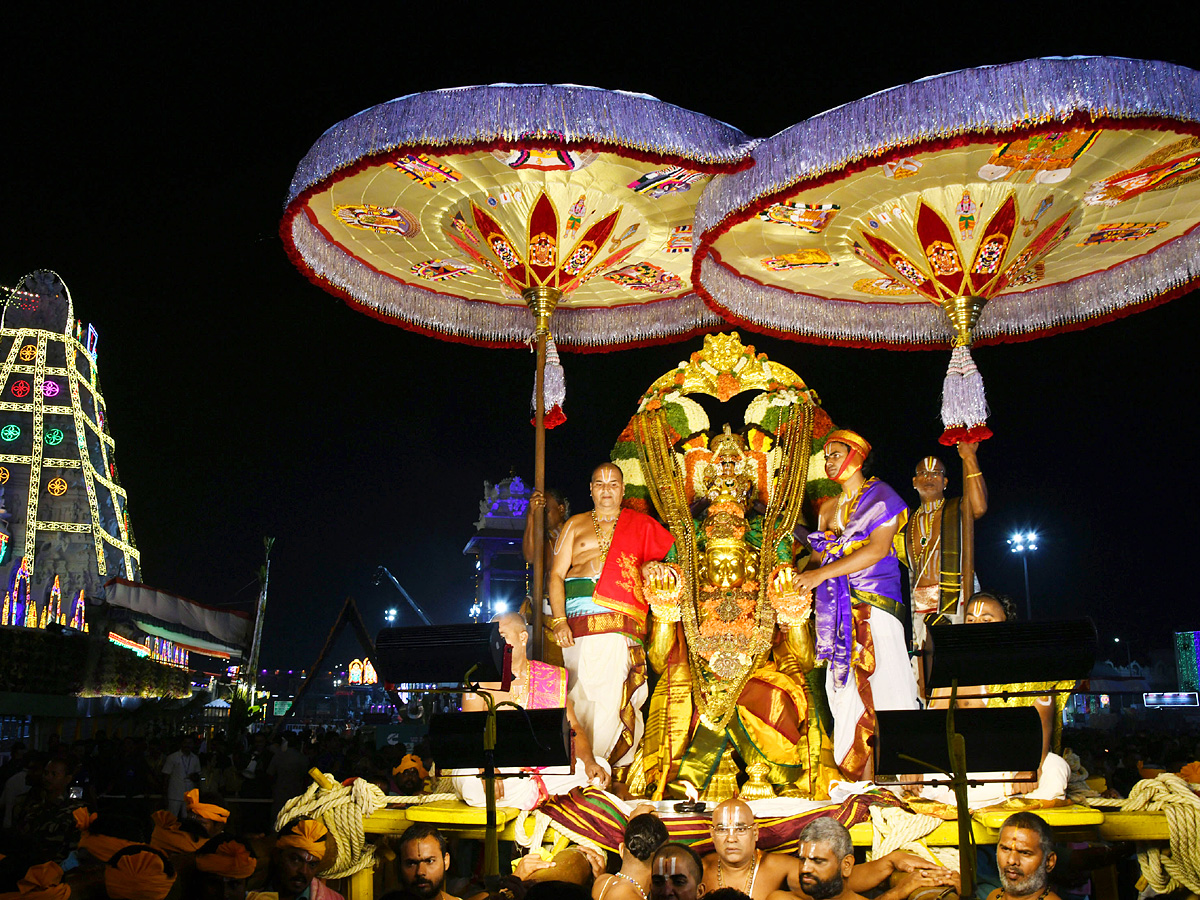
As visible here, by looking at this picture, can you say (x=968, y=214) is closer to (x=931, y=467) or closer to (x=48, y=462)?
(x=931, y=467)

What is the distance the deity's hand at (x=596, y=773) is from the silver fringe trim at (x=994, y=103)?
12.8 feet

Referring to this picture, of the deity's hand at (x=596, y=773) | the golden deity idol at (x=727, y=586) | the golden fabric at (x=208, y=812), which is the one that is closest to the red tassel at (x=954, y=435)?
the golden deity idol at (x=727, y=586)

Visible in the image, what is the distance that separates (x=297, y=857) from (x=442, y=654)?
126 centimetres

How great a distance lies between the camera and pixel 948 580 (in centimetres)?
757

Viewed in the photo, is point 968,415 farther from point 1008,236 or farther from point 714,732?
point 714,732

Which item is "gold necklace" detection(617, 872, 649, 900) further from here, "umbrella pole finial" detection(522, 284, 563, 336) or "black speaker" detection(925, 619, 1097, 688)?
"umbrella pole finial" detection(522, 284, 563, 336)

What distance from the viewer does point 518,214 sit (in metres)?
7.66

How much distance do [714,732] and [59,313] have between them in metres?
29.8

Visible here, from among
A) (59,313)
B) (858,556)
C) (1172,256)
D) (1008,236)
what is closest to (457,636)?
(858,556)

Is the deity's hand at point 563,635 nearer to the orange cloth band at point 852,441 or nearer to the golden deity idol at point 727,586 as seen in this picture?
the golden deity idol at point 727,586

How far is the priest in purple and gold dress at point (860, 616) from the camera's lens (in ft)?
22.6

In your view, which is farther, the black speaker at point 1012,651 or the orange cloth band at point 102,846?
the black speaker at point 1012,651

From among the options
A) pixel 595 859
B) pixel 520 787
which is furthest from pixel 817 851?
pixel 520 787

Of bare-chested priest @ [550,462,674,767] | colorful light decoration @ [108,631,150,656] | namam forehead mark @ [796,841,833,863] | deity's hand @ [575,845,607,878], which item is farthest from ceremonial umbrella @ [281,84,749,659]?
colorful light decoration @ [108,631,150,656]
